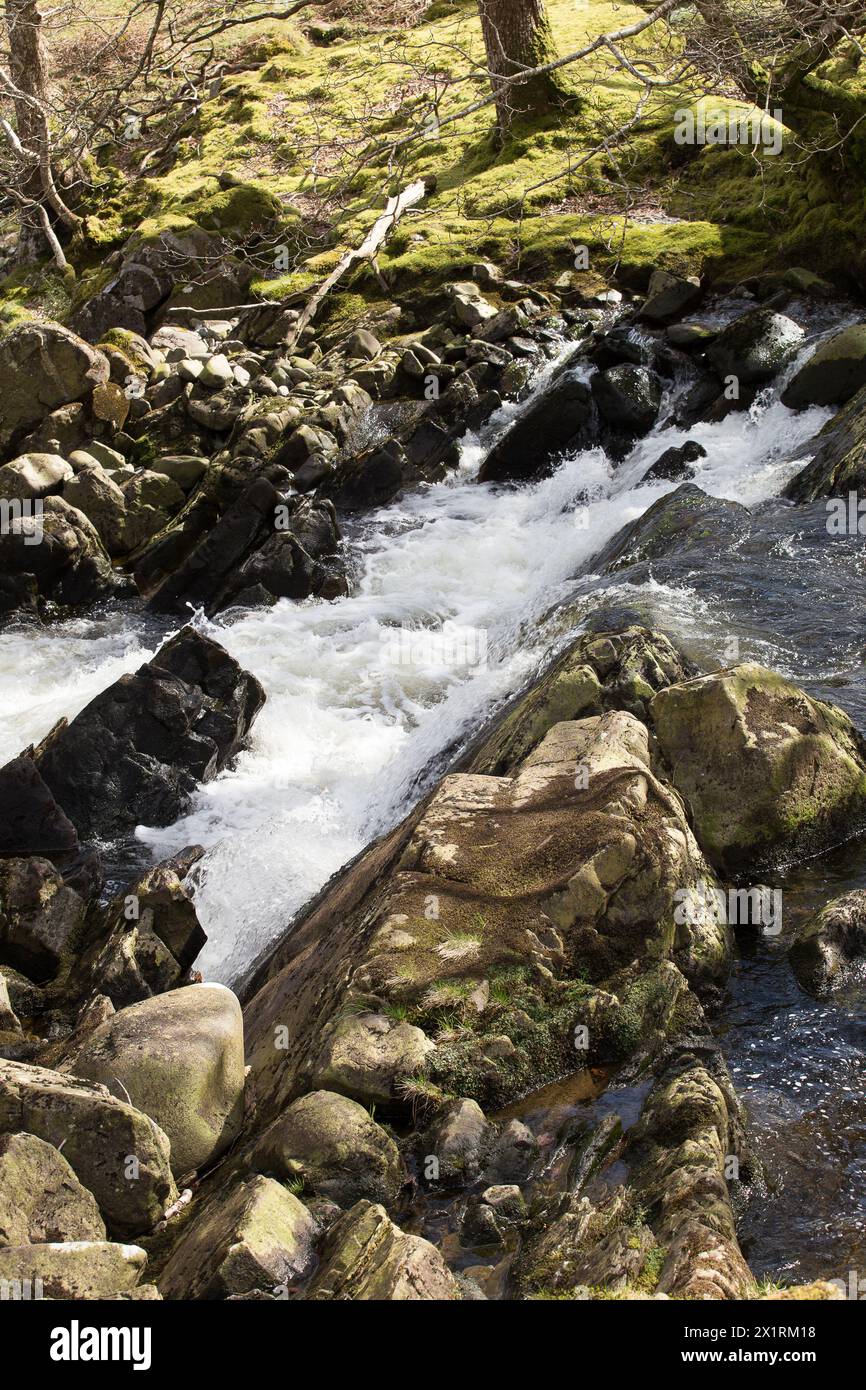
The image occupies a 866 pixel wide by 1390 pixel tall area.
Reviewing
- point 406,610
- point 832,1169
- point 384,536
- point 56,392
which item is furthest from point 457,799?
point 56,392

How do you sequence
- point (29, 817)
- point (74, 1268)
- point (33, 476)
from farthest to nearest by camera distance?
point (33, 476) < point (29, 817) < point (74, 1268)

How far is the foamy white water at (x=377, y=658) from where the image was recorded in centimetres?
941

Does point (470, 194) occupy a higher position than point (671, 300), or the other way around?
point (470, 194)

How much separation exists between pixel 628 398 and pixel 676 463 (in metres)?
1.47

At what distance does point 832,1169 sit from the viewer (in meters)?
4.61

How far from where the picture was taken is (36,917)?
8500 mm

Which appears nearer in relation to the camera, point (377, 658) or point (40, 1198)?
point (40, 1198)

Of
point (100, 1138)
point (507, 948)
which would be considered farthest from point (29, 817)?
point (507, 948)

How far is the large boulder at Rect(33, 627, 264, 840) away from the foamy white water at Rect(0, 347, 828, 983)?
0.95 ft

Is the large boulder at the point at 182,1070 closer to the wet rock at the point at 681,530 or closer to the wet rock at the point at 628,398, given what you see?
the wet rock at the point at 681,530

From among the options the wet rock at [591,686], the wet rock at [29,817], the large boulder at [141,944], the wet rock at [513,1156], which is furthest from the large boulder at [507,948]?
the wet rock at [29,817]

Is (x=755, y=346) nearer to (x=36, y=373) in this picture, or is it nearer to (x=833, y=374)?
(x=833, y=374)

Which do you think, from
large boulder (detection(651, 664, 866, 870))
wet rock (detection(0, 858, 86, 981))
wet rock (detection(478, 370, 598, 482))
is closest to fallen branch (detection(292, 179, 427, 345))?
wet rock (detection(478, 370, 598, 482))

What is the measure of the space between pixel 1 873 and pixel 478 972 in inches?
178
